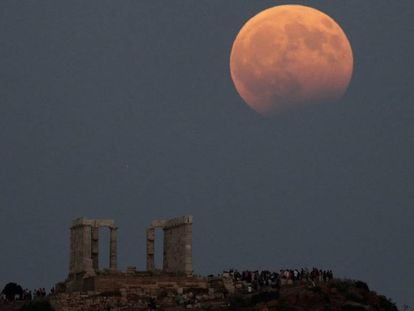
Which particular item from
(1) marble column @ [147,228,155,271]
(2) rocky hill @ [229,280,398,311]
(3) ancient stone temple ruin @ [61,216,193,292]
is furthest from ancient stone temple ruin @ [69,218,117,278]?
(2) rocky hill @ [229,280,398,311]

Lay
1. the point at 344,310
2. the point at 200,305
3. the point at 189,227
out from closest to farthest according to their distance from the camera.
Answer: the point at 344,310 → the point at 200,305 → the point at 189,227

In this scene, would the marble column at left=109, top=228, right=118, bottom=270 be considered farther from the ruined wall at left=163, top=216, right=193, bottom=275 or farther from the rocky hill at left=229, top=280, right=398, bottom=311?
the rocky hill at left=229, top=280, right=398, bottom=311

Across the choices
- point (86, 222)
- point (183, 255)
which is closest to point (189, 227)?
point (183, 255)

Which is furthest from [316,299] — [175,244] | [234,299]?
[175,244]

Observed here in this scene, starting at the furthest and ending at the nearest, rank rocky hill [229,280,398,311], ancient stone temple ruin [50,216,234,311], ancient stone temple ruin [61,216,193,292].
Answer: ancient stone temple ruin [61,216,193,292]
ancient stone temple ruin [50,216,234,311]
rocky hill [229,280,398,311]

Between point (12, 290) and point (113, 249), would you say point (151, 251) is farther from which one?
point (12, 290)

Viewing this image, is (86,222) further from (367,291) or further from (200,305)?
(367,291)

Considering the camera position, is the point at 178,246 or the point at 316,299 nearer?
the point at 316,299

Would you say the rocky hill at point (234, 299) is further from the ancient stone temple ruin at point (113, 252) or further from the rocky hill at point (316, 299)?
the ancient stone temple ruin at point (113, 252)
